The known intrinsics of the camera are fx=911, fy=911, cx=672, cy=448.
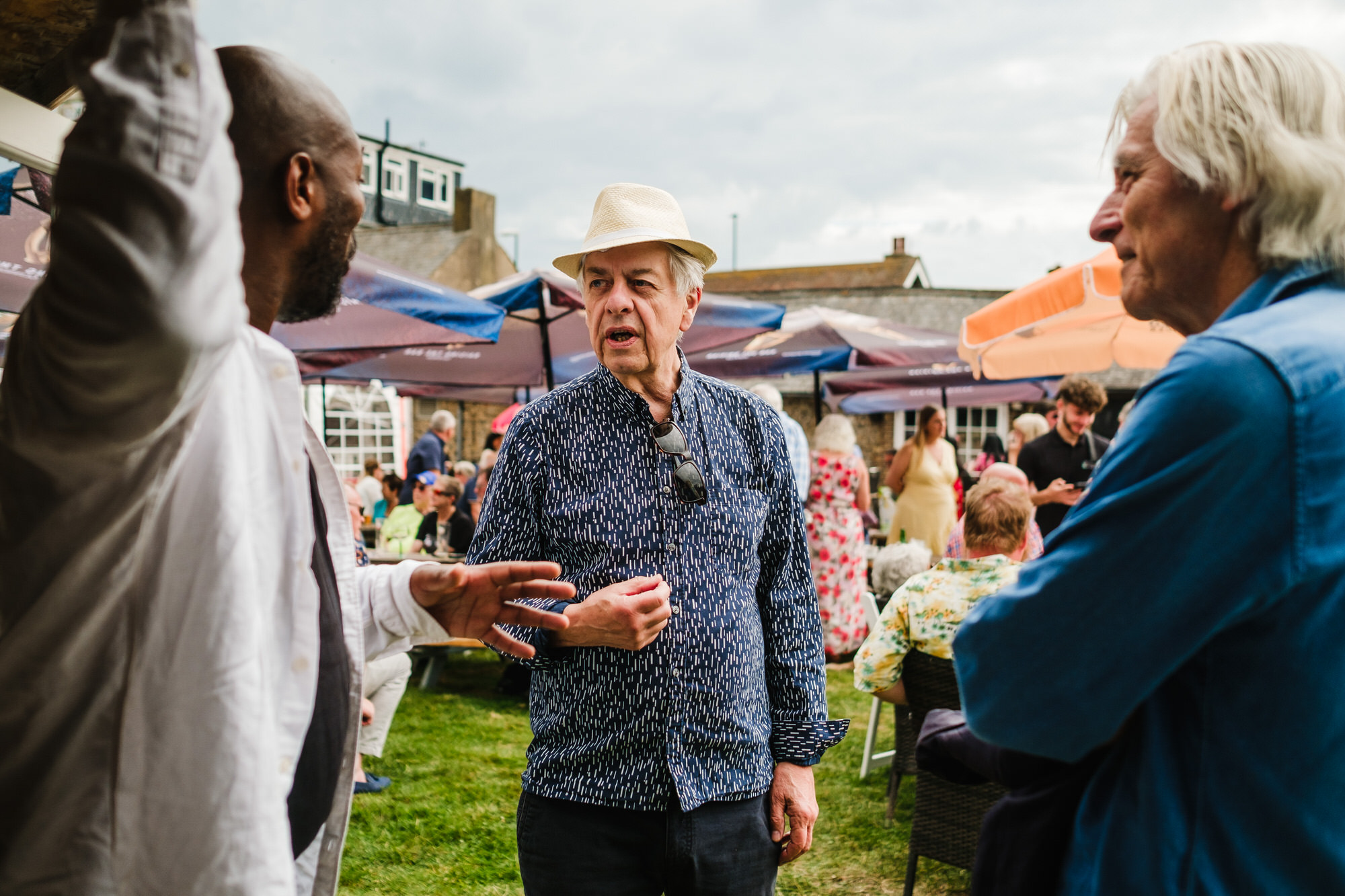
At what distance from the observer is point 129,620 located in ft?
2.92

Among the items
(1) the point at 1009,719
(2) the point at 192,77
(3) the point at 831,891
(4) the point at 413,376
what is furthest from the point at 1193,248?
(4) the point at 413,376

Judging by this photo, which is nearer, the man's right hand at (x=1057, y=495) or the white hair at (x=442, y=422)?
the man's right hand at (x=1057, y=495)

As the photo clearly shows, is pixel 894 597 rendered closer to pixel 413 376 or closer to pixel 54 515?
pixel 54 515

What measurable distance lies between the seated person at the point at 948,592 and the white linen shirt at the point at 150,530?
2.98 m

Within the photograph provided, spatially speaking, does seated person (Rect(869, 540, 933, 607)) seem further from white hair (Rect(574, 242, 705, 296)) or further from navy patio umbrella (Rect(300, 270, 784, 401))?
white hair (Rect(574, 242, 705, 296))

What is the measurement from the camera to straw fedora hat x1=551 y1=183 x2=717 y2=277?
2.03 metres

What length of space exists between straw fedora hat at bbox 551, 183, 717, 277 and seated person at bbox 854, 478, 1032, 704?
2.04 metres

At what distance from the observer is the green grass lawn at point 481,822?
12.9ft

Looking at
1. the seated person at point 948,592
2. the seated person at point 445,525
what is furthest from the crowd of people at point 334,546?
the seated person at point 445,525

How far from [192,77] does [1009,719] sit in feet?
3.41

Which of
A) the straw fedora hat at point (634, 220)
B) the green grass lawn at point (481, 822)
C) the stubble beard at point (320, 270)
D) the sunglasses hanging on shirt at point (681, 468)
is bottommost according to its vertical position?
the green grass lawn at point (481, 822)

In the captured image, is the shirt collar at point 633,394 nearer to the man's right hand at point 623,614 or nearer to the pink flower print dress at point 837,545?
the man's right hand at point 623,614

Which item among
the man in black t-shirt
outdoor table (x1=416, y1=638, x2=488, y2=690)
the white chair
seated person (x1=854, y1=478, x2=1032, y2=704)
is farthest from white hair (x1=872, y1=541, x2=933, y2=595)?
outdoor table (x1=416, y1=638, x2=488, y2=690)

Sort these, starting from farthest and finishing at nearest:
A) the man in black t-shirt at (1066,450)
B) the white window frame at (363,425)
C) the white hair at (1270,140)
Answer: the white window frame at (363,425), the man in black t-shirt at (1066,450), the white hair at (1270,140)
